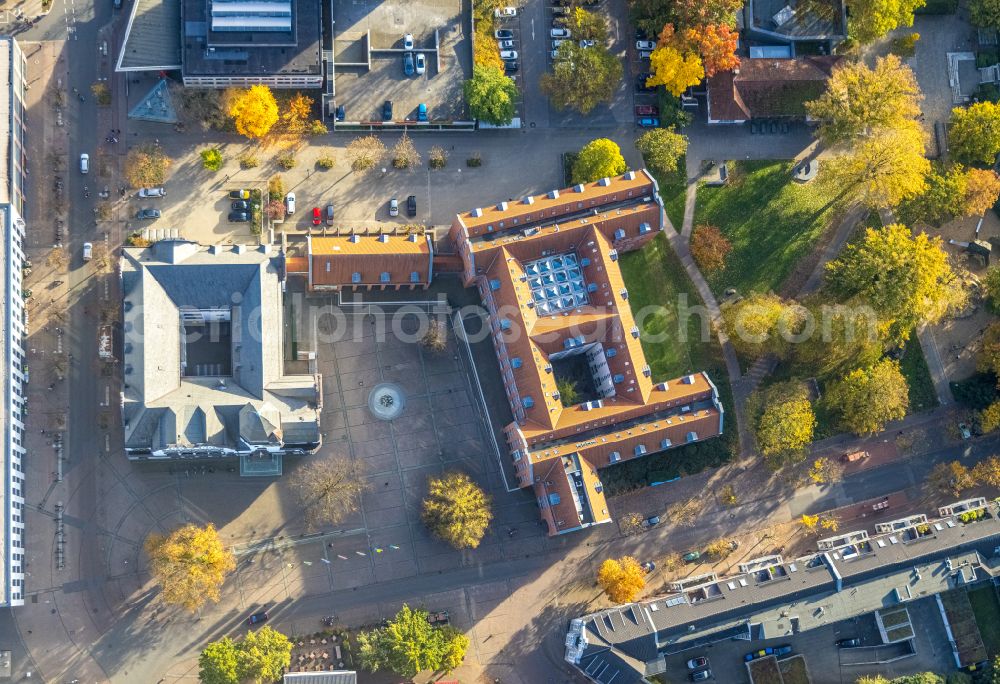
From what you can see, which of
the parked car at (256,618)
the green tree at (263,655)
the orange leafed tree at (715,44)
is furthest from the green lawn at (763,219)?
the parked car at (256,618)

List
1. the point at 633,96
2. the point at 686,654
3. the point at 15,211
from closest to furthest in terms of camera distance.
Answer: the point at 15,211 < the point at 686,654 < the point at 633,96

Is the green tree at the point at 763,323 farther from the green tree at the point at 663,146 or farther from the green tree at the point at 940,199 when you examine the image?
the green tree at the point at 940,199

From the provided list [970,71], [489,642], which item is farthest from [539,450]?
[970,71]

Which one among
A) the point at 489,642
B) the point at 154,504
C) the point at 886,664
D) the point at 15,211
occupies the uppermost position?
the point at 15,211

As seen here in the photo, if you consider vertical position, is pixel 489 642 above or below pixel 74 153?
below

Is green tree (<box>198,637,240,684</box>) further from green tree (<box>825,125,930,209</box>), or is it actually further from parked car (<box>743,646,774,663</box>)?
green tree (<box>825,125,930,209</box>)

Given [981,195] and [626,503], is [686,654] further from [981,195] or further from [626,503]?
[981,195]
